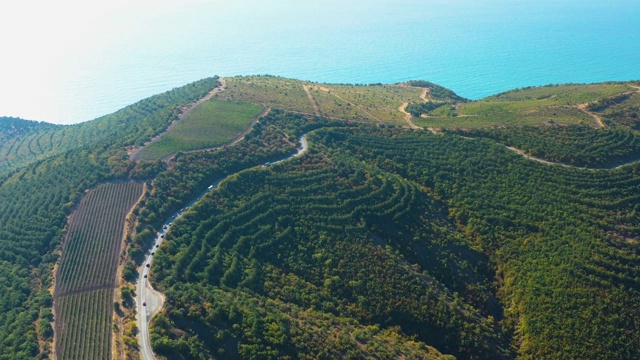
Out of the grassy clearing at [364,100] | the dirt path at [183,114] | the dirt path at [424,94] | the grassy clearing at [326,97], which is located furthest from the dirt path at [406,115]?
the dirt path at [183,114]

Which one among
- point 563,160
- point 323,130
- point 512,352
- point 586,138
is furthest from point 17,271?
point 586,138

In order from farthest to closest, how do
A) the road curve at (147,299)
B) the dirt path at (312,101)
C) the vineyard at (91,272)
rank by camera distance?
the dirt path at (312,101) < the vineyard at (91,272) < the road curve at (147,299)

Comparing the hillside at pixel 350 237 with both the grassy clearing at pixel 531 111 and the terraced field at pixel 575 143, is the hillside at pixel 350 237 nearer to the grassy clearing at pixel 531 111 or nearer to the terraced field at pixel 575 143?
the terraced field at pixel 575 143

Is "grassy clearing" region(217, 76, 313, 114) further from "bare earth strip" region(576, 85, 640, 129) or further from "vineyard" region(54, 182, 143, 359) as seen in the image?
"bare earth strip" region(576, 85, 640, 129)

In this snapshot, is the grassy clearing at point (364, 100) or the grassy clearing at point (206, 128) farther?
the grassy clearing at point (364, 100)

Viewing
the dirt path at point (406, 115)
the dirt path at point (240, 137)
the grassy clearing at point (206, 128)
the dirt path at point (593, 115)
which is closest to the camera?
the dirt path at point (240, 137)

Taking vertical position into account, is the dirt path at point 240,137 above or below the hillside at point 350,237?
above
